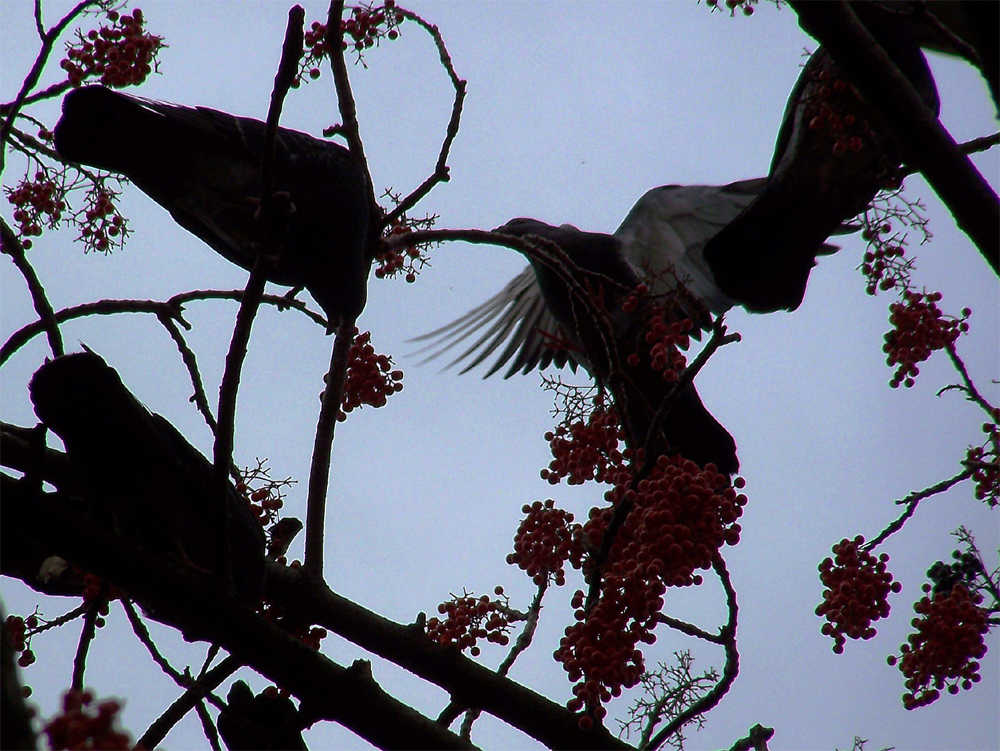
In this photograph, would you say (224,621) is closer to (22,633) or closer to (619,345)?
(22,633)

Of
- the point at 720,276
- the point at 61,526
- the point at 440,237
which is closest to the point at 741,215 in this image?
the point at 720,276

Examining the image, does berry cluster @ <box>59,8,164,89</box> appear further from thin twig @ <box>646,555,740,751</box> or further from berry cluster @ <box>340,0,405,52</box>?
thin twig @ <box>646,555,740,751</box>

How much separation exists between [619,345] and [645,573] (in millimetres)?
2178

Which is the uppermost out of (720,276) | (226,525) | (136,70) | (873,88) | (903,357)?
(720,276)

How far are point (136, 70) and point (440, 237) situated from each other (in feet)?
4.33

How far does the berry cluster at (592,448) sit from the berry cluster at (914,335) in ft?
2.51

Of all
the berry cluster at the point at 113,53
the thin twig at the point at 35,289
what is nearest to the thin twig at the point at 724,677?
the thin twig at the point at 35,289

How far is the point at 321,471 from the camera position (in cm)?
242

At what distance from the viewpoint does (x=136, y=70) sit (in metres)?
2.98

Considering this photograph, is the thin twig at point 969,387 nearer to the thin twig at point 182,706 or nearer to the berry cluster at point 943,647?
the berry cluster at point 943,647

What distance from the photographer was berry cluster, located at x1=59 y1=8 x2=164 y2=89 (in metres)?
2.93

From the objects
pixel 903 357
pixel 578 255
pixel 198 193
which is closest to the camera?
pixel 903 357

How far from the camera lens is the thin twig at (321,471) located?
238cm

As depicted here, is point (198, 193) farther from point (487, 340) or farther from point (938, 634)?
point (938, 634)
